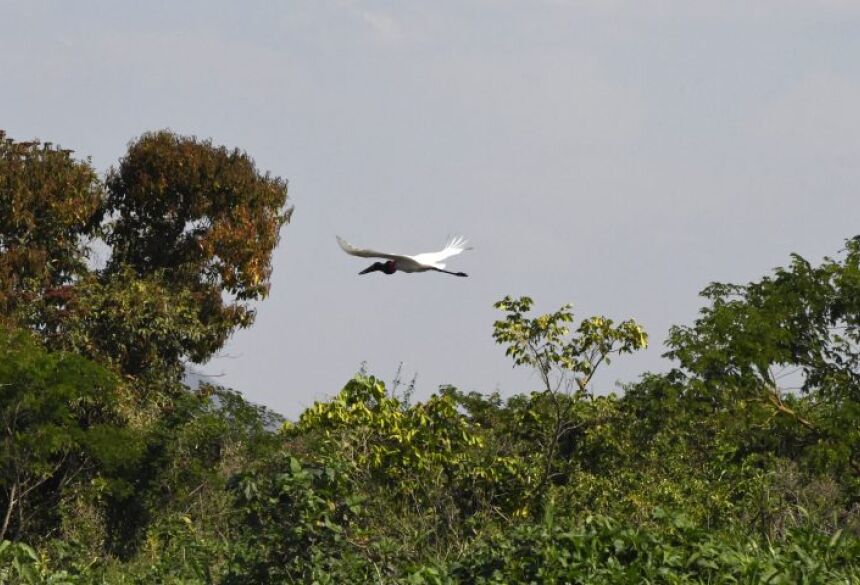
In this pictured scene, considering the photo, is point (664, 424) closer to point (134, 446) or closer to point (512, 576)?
point (134, 446)

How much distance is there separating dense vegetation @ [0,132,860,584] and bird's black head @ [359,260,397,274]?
2.13 meters

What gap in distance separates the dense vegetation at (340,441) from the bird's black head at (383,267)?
2.13 meters

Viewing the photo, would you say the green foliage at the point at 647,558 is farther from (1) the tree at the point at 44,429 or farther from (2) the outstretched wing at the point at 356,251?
(1) the tree at the point at 44,429

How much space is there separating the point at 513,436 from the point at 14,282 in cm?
1089

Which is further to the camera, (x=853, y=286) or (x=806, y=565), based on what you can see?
(x=853, y=286)

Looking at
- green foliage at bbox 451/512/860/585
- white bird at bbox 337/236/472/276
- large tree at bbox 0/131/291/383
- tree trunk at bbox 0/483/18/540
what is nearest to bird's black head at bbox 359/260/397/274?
white bird at bbox 337/236/472/276

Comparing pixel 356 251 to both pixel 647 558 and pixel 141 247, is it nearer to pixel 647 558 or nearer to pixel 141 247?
pixel 647 558

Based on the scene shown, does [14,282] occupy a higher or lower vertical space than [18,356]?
higher

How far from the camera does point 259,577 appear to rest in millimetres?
9680

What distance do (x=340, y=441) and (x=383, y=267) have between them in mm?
3300

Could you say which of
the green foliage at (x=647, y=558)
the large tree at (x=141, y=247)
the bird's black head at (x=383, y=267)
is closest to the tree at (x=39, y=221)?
the large tree at (x=141, y=247)

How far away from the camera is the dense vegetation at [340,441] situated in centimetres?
958

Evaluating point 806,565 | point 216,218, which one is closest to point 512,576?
point 806,565

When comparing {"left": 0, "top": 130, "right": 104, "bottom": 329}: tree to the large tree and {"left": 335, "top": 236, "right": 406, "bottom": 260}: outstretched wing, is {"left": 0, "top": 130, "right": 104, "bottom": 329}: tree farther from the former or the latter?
{"left": 335, "top": 236, "right": 406, "bottom": 260}: outstretched wing
